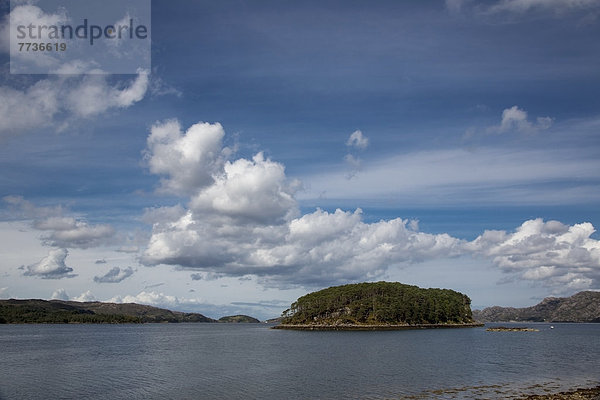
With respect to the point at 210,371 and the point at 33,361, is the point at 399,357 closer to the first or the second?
the point at 210,371

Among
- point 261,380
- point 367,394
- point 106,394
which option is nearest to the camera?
point 367,394

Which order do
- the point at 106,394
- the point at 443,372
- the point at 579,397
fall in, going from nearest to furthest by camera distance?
the point at 579,397, the point at 106,394, the point at 443,372

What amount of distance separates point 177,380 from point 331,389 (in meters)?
29.9

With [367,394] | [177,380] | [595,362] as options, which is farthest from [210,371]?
[595,362]

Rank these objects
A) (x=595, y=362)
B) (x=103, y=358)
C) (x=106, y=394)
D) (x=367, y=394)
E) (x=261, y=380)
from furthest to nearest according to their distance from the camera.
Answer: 1. (x=103, y=358)
2. (x=595, y=362)
3. (x=261, y=380)
4. (x=106, y=394)
5. (x=367, y=394)

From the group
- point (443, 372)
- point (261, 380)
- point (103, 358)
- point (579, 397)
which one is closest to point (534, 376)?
point (443, 372)

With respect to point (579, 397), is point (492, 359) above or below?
below

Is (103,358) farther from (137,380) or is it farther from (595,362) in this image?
(595,362)

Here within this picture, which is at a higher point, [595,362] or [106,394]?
[106,394]

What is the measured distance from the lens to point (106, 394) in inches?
2618

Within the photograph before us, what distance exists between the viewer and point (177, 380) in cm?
7862

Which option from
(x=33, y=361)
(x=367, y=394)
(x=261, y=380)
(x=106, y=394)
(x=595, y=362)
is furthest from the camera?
(x=33, y=361)

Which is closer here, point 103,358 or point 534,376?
point 534,376

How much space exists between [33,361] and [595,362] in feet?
454
